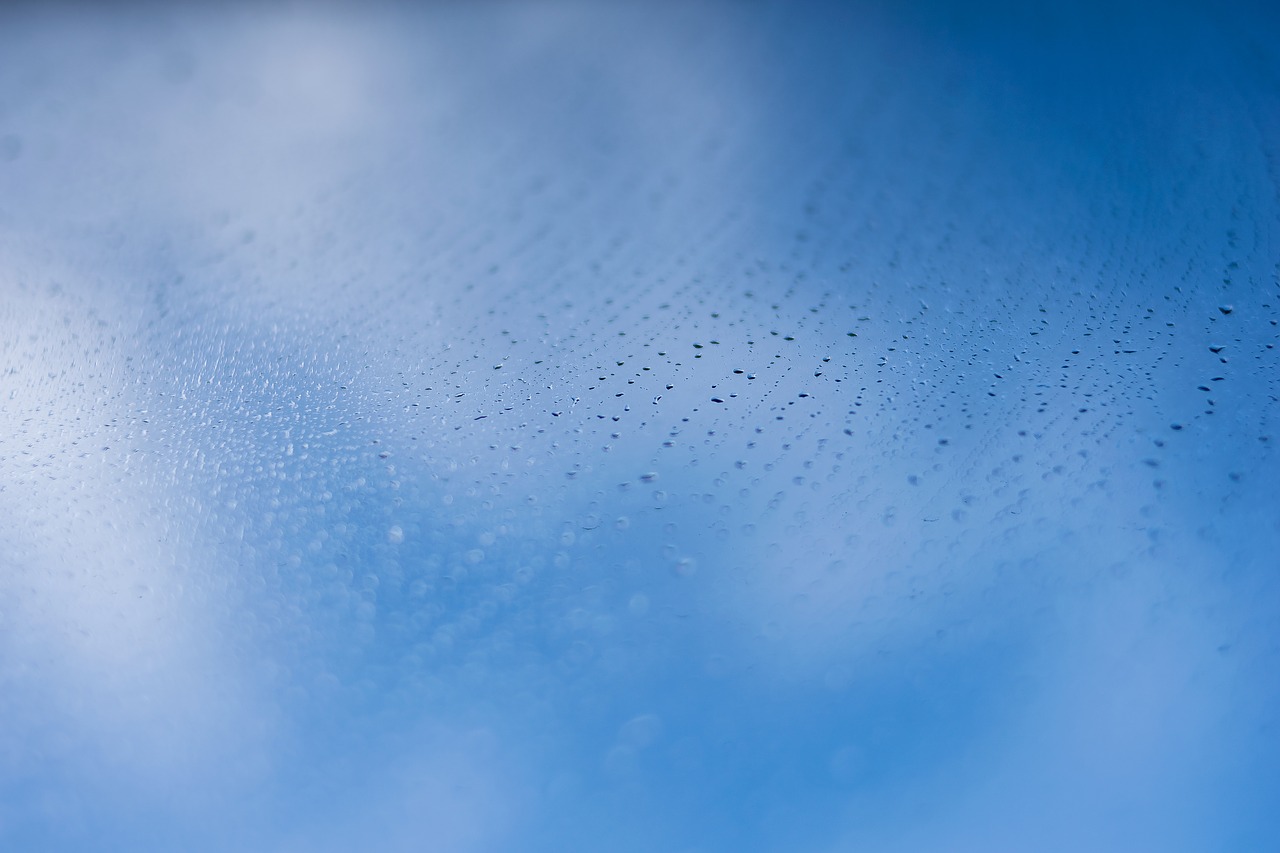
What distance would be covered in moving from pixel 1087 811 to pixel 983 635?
247 millimetres

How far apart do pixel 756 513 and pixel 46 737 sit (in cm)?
104

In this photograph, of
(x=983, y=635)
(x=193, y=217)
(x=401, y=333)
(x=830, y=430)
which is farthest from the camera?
(x=193, y=217)

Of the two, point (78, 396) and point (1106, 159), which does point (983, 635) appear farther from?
point (78, 396)

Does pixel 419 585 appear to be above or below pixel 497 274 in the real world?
below

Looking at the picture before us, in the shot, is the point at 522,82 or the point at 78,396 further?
the point at 522,82

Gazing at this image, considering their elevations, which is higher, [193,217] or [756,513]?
[193,217]

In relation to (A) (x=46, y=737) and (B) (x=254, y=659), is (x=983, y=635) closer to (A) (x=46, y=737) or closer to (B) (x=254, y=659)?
(B) (x=254, y=659)

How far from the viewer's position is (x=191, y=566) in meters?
1.33

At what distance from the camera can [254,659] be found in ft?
4.00

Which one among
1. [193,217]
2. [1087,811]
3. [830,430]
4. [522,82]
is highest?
[522,82]

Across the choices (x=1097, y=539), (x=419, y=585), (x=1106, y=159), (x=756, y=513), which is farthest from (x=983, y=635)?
(x=1106, y=159)

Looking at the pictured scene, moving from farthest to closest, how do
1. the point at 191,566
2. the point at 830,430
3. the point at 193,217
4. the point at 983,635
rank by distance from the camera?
the point at 193,217, the point at 830,430, the point at 191,566, the point at 983,635

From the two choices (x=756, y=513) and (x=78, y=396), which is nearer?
(x=756, y=513)

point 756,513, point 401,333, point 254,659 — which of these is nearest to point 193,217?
point 401,333
